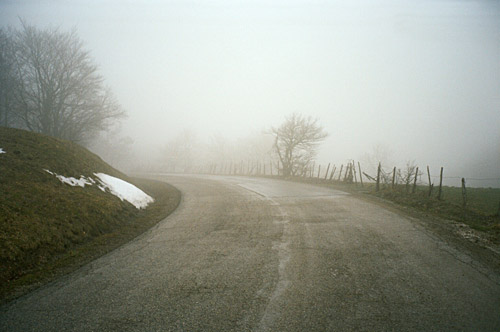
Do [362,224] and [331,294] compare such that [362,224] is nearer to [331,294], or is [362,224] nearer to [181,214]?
[331,294]

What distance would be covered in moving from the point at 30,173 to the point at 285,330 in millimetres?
9194

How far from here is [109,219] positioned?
683 cm

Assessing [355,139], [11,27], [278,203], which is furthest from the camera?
[355,139]

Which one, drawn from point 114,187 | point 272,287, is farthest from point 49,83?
point 272,287

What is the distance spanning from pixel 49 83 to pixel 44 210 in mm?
21314

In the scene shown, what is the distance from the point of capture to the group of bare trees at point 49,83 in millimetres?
19453

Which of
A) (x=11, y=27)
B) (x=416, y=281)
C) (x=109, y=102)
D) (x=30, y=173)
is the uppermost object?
(x=11, y=27)

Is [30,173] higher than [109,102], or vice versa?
[109,102]

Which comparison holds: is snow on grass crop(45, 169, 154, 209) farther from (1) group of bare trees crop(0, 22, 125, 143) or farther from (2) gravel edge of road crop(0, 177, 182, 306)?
(1) group of bare trees crop(0, 22, 125, 143)

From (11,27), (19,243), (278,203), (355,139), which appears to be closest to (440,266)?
(278,203)

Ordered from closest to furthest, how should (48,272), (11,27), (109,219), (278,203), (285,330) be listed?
1. (285,330)
2. (48,272)
3. (109,219)
4. (278,203)
5. (11,27)

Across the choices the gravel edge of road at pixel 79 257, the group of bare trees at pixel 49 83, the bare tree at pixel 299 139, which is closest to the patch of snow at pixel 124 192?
the gravel edge of road at pixel 79 257

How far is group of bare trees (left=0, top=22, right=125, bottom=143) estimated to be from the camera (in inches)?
766

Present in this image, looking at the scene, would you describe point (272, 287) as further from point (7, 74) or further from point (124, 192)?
point (7, 74)
